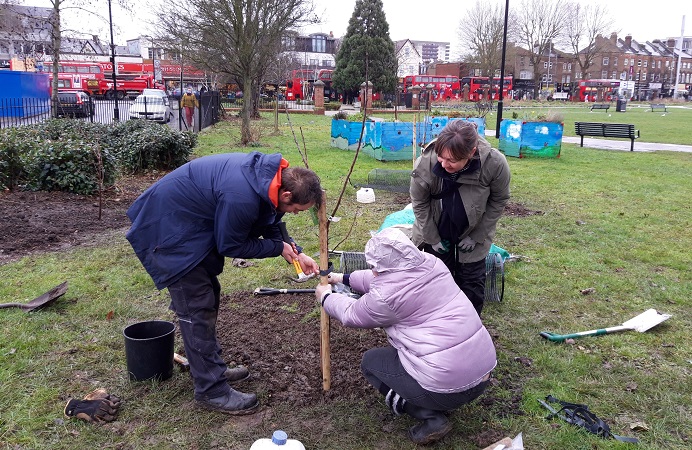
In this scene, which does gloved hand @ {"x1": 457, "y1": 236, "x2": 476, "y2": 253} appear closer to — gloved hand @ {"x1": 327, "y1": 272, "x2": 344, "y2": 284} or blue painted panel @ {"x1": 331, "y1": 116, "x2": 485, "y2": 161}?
gloved hand @ {"x1": 327, "y1": 272, "x2": 344, "y2": 284}

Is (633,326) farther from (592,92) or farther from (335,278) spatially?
(592,92)

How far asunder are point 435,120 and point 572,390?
1118 cm

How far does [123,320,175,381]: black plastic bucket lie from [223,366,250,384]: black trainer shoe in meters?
0.39

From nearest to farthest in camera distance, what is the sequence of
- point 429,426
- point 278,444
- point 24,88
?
point 278,444
point 429,426
point 24,88

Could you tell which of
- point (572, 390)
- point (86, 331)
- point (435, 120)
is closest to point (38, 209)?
point (86, 331)

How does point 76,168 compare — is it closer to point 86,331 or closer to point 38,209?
point 38,209

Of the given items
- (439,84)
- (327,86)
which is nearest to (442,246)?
(327,86)

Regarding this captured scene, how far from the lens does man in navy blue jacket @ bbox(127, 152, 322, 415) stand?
2768 millimetres

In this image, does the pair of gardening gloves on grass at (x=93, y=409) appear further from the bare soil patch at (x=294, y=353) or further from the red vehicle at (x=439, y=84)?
the red vehicle at (x=439, y=84)

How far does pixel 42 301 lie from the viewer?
4488mm

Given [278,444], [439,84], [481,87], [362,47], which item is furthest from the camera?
[439,84]

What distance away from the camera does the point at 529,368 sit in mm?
3779

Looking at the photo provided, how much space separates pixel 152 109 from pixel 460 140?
2340 centimetres

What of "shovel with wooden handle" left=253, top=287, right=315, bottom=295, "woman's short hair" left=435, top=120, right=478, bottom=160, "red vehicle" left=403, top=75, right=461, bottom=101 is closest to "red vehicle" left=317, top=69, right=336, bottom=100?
"red vehicle" left=403, top=75, right=461, bottom=101
